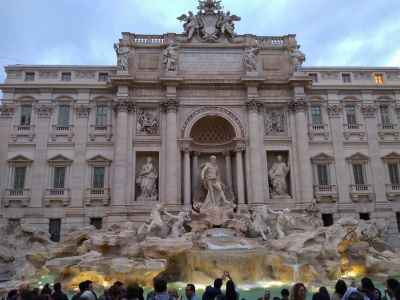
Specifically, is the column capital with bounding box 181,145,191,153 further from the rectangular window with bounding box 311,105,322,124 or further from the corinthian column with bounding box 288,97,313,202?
the rectangular window with bounding box 311,105,322,124

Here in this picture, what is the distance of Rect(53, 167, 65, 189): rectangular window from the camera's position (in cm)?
2644

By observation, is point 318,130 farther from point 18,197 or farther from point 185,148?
point 18,197

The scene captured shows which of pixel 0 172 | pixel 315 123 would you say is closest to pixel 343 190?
pixel 315 123

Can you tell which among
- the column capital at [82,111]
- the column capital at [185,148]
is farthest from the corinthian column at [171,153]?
the column capital at [82,111]

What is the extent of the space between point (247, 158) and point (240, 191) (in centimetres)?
245

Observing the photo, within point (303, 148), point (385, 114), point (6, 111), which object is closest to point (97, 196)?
point (6, 111)

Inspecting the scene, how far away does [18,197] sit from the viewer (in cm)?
2567

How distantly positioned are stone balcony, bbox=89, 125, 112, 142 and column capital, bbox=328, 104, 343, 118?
17.0 m

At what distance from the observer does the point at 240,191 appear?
2609 centimetres

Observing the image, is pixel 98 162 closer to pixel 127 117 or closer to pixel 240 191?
pixel 127 117

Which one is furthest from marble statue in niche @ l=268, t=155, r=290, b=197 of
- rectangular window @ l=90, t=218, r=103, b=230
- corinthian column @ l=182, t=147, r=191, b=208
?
rectangular window @ l=90, t=218, r=103, b=230

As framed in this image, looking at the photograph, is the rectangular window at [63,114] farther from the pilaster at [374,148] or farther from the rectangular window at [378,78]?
the rectangular window at [378,78]

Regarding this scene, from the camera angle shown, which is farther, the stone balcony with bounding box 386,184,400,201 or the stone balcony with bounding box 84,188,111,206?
the stone balcony with bounding box 386,184,400,201

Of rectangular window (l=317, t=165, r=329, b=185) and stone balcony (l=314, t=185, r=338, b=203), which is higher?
rectangular window (l=317, t=165, r=329, b=185)
